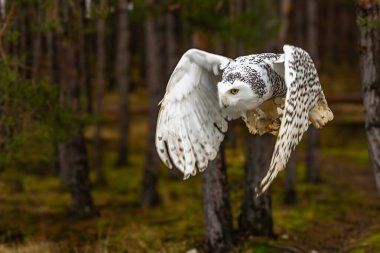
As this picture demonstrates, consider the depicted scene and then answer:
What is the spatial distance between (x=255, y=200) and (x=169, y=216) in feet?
9.99

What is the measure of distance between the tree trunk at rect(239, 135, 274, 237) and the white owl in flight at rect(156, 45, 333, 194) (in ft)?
11.3

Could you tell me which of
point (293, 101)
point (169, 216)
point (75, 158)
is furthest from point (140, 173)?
point (293, 101)

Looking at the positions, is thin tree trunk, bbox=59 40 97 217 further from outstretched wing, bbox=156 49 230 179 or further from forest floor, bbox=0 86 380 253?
outstretched wing, bbox=156 49 230 179

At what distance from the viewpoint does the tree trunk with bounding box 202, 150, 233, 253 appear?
6.88 m

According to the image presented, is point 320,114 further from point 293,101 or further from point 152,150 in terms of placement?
point 152,150

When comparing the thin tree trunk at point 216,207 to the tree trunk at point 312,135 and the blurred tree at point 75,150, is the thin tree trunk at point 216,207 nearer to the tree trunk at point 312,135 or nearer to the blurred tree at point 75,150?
the blurred tree at point 75,150

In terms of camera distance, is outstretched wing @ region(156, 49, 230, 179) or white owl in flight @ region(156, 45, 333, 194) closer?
white owl in flight @ region(156, 45, 333, 194)

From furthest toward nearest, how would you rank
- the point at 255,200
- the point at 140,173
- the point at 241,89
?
the point at 140,173, the point at 255,200, the point at 241,89

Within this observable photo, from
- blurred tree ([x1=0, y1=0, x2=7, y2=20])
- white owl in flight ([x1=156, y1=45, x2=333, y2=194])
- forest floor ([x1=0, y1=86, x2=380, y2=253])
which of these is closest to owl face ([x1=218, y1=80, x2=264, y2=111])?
white owl in flight ([x1=156, y1=45, x2=333, y2=194])

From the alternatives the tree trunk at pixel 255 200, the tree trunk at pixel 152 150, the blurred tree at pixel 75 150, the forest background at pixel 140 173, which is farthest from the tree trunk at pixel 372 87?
the tree trunk at pixel 152 150

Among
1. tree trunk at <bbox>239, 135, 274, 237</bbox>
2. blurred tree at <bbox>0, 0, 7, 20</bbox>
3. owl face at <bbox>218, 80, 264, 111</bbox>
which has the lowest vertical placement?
tree trunk at <bbox>239, 135, 274, 237</bbox>

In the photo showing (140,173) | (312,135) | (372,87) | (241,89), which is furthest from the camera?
(140,173)

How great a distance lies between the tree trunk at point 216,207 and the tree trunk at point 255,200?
62 cm

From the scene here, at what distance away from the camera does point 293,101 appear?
135 inches
